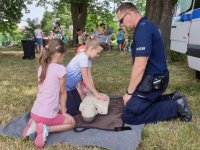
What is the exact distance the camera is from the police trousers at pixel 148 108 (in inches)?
195

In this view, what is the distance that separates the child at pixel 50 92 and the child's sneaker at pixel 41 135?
5 centimetres

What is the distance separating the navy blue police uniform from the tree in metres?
9.67

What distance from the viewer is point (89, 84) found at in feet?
17.3

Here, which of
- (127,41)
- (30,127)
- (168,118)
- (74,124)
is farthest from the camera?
(127,41)

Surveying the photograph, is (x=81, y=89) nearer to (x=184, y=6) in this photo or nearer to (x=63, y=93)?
(x=63, y=93)

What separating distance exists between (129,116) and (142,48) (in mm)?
867

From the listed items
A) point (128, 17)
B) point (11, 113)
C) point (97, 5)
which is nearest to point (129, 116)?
point (128, 17)

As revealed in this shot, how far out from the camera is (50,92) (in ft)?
14.8

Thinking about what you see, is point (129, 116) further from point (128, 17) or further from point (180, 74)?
point (180, 74)

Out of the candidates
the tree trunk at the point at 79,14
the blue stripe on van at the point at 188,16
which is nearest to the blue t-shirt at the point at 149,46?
the blue stripe on van at the point at 188,16

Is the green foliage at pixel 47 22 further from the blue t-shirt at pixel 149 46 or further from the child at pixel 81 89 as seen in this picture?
the blue t-shirt at pixel 149 46

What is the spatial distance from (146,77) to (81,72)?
91cm

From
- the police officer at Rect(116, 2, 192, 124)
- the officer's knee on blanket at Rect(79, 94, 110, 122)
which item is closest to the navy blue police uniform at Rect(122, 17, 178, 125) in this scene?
the police officer at Rect(116, 2, 192, 124)

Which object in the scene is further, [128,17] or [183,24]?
[183,24]
